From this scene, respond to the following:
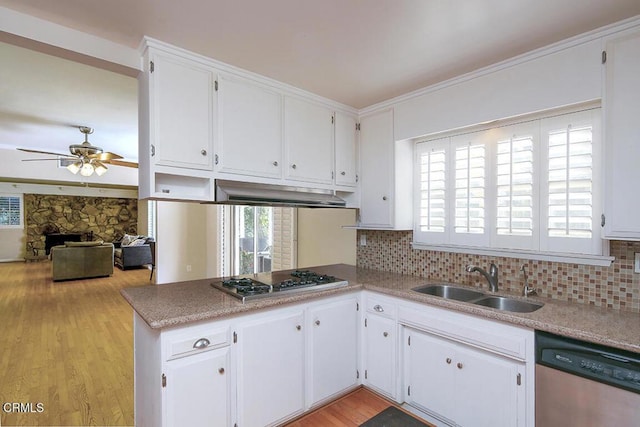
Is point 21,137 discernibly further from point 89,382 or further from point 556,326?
point 556,326

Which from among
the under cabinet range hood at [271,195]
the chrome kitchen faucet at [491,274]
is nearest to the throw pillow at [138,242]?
the under cabinet range hood at [271,195]

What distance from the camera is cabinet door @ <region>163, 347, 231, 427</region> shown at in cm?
157

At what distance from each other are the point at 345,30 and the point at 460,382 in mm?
2182

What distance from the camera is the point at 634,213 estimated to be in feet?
5.29

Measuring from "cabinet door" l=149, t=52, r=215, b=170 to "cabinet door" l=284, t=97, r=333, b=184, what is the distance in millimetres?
632

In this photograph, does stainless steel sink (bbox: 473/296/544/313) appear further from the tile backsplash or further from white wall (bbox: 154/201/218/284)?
white wall (bbox: 154/201/218/284)

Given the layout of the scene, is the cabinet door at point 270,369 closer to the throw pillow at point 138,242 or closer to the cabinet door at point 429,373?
the cabinet door at point 429,373

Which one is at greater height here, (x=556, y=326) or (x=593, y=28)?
(x=593, y=28)

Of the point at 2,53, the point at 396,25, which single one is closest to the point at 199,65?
the point at 396,25

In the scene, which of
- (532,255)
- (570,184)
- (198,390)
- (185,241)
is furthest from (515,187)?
(185,241)

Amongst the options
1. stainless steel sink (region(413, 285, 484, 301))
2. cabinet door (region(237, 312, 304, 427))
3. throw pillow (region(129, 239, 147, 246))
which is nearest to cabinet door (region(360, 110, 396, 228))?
stainless steel sink (region(413, 285, 484, 301))

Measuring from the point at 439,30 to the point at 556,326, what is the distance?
1640mm

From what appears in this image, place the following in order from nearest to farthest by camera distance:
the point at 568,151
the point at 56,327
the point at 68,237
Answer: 1. the point at 568,151
2. the point at 56,327
3. the point at 68,237

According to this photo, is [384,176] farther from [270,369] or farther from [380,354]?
[270,369]
